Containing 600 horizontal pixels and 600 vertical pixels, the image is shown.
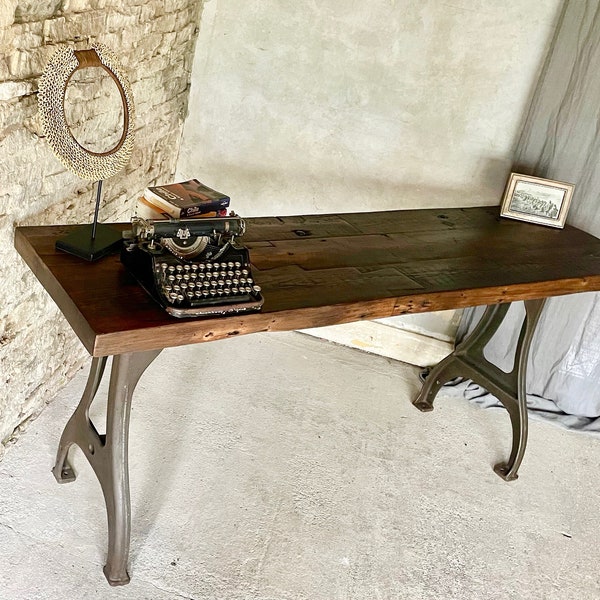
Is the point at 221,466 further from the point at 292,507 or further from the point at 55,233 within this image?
A: the point at 55,233

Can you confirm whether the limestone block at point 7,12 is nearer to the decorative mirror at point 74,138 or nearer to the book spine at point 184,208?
the decorative mirror at point 74,138

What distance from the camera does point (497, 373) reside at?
10.4 feet

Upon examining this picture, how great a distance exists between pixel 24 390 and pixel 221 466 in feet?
2.48

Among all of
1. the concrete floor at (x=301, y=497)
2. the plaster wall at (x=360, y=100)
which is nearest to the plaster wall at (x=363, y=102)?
the plaster wall at (x=360, y=100)

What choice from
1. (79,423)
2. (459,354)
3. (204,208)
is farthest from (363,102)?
(79,423)

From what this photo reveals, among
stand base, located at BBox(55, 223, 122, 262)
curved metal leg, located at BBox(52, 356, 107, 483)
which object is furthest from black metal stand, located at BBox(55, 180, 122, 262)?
curved metal leg, located at BBox(52, 356, 107, 483)

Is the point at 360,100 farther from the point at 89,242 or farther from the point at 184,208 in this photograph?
the point at 89,242

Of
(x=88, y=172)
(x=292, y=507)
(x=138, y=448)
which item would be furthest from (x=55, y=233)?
(x=292, y=507)

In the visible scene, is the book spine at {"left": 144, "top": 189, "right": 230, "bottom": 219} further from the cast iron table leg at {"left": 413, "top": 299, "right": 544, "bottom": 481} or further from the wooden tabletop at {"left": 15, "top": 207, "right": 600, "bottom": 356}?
the cast iron table leg at {"left": 413, "top": 299, "right": 544, "bottom": 481}

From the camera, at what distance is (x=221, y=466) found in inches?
109

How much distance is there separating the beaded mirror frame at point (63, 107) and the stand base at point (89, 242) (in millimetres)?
162

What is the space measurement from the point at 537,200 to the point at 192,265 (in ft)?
5.82

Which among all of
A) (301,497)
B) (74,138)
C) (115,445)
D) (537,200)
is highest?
(74,138)

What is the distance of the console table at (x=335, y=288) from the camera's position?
1927 millimetres
